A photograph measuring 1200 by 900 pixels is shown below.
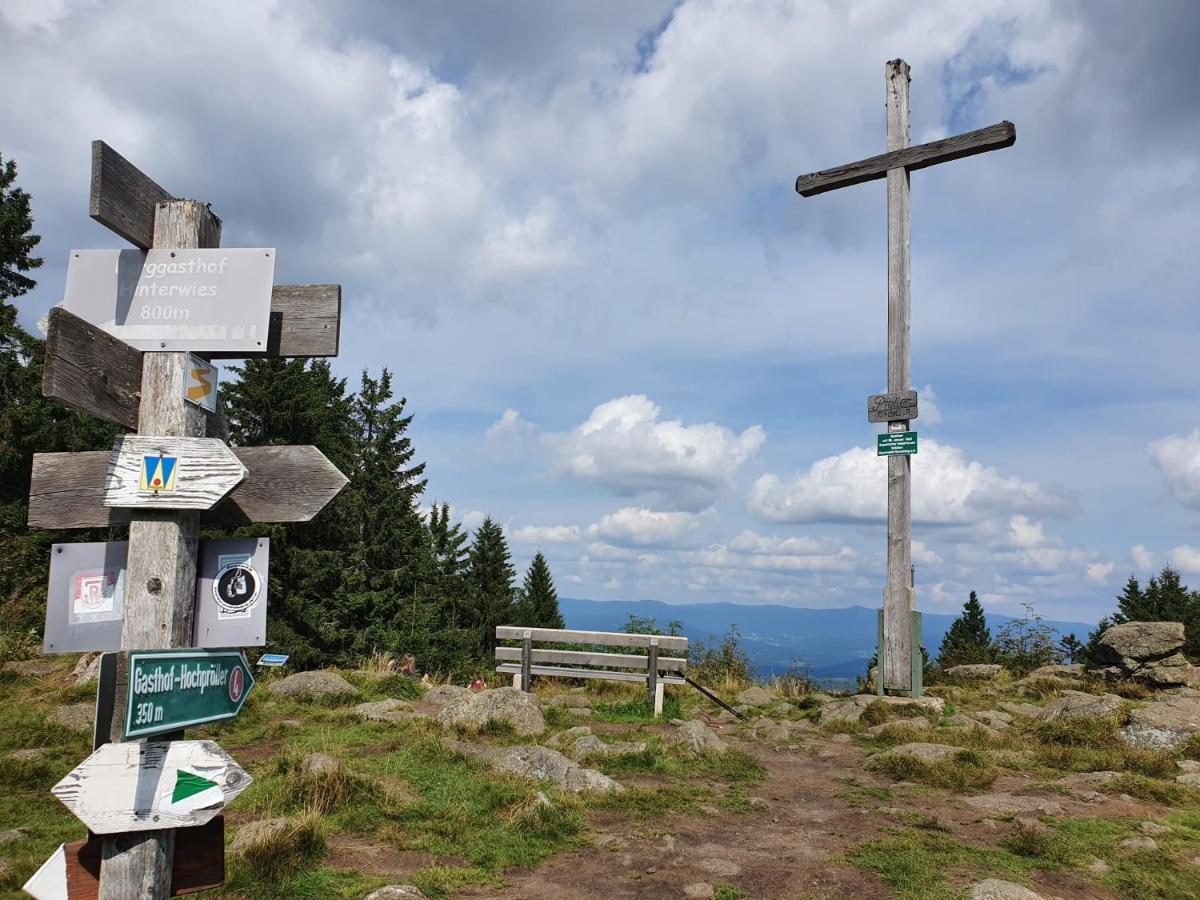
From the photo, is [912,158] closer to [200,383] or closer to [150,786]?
[200,383]

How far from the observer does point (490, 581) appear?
182 feet

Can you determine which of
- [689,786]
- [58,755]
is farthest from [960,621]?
[58,755]

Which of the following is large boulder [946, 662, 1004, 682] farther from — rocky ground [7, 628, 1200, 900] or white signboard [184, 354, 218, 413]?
white signboard [184, 354, 218, 413]

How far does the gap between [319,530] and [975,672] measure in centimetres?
2917

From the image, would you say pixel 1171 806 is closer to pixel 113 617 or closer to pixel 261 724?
pixel 113 617

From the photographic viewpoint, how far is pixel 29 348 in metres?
27.8

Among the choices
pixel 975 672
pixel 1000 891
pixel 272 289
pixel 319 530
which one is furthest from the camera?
pixel 319 530

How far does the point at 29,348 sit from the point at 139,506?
3059 cm

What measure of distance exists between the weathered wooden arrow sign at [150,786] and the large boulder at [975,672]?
15.5 metres

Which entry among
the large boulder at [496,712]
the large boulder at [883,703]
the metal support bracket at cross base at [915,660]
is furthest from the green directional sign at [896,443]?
the large boulder at [496,712]

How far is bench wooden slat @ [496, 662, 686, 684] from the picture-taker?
1252 cm

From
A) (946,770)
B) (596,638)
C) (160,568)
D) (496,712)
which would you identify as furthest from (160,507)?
(596,638)

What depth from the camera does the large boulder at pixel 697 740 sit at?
31.5ft

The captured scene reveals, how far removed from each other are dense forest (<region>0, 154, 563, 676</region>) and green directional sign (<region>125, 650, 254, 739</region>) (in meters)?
14.2
